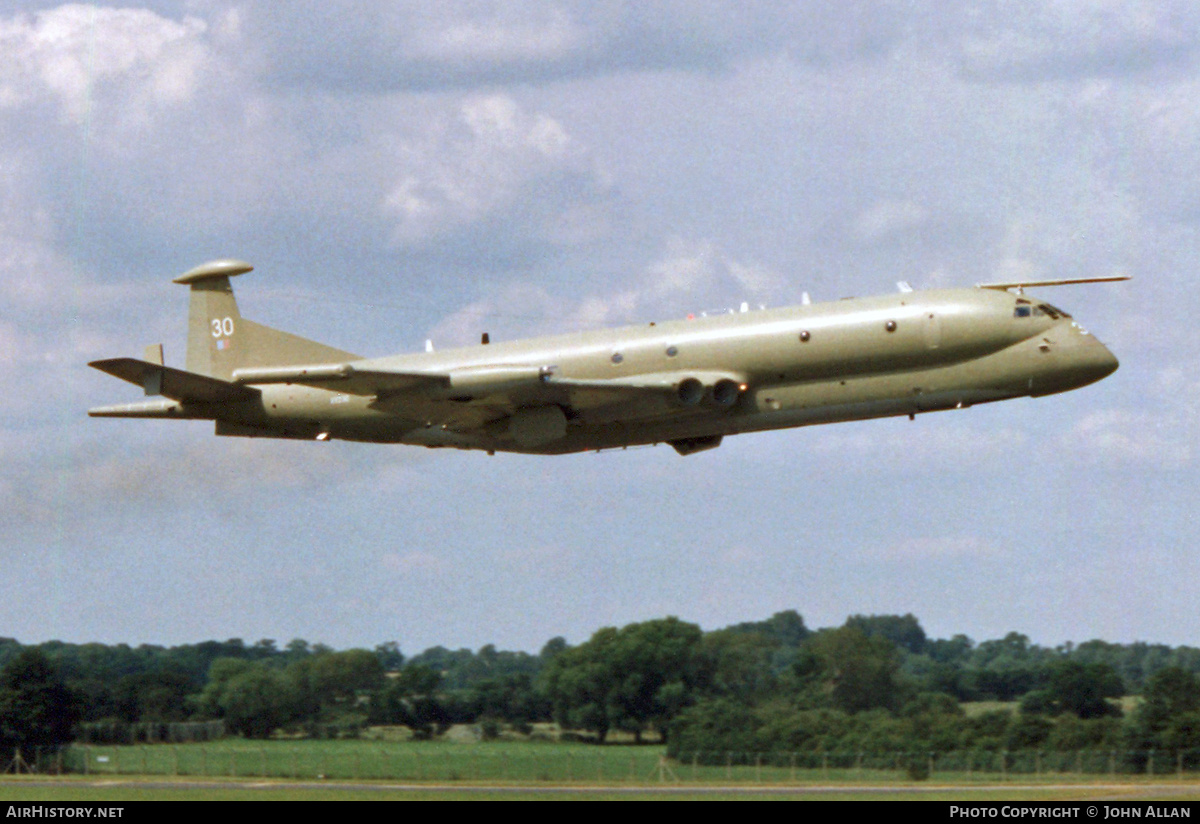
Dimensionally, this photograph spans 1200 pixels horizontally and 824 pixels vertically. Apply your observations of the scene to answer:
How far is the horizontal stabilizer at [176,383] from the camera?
42281 mm

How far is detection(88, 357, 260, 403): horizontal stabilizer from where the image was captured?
42.3 m

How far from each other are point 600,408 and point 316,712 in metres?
22.5

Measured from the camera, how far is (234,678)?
60531 millimetres

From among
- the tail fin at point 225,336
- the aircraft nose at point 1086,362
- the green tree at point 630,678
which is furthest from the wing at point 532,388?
the green tree at point 630,678

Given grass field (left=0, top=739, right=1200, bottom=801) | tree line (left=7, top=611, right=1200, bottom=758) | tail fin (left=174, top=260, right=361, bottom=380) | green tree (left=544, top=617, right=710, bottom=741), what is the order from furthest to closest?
green tree (left=544, top=617, right=710, bottom=741) → tree line (left=7, top=611, right=1200, bottom=758) → tail fin (left=174, top=260, right=361, bottom=380) → grass field (left=0, top=739, right=1200, bottom=801)

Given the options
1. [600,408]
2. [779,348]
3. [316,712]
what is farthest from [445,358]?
[316,712]

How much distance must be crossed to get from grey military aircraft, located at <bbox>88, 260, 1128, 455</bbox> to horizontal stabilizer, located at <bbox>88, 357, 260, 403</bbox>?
0.06m

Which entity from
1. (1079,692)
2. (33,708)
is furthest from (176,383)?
(1079,692)

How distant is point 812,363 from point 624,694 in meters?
20.8

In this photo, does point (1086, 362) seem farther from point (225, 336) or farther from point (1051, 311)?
point (225, 336)

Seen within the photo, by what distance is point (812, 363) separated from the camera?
131 ft

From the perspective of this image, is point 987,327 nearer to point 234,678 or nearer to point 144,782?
point 144,782

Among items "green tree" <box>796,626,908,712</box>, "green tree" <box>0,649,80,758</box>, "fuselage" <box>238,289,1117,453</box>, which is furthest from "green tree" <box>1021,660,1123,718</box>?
"green tree" <box>0,649,80,758</box>

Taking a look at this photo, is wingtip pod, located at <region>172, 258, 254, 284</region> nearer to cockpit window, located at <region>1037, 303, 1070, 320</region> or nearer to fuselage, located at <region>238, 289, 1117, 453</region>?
fuselage, located at <region>238, 289, 1117, 453</region>
